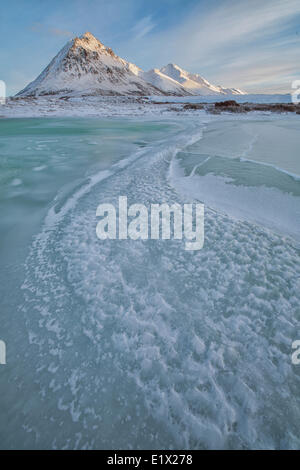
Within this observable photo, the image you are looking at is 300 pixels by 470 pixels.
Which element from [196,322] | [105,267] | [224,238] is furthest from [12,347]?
[224,238]

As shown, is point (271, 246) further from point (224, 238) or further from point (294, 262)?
point (224, 238)

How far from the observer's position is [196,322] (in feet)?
7.25

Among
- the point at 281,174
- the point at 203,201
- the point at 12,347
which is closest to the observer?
the point at 12,347

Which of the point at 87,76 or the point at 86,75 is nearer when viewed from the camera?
the point at 87,76

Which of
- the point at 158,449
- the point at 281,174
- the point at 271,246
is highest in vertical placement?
the point at 281,174

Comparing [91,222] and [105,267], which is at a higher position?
[91,222]

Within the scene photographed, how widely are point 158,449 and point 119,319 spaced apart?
103 cm

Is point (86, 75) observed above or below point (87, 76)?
above

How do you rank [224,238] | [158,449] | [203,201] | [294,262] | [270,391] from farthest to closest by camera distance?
[203,201] → [224,238] → [294,262] → [270,391] → [158,449]

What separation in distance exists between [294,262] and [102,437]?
273cm

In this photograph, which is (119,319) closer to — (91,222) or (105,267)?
(105,267)

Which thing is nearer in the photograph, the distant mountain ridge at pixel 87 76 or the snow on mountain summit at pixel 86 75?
the distant mountain ridge at pixel 87 76

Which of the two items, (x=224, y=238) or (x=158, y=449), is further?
(x=224, y=238)

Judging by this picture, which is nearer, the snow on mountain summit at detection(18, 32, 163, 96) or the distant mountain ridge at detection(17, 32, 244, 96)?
the distant mountain ridge at detection(17, 32, 244, 96)
